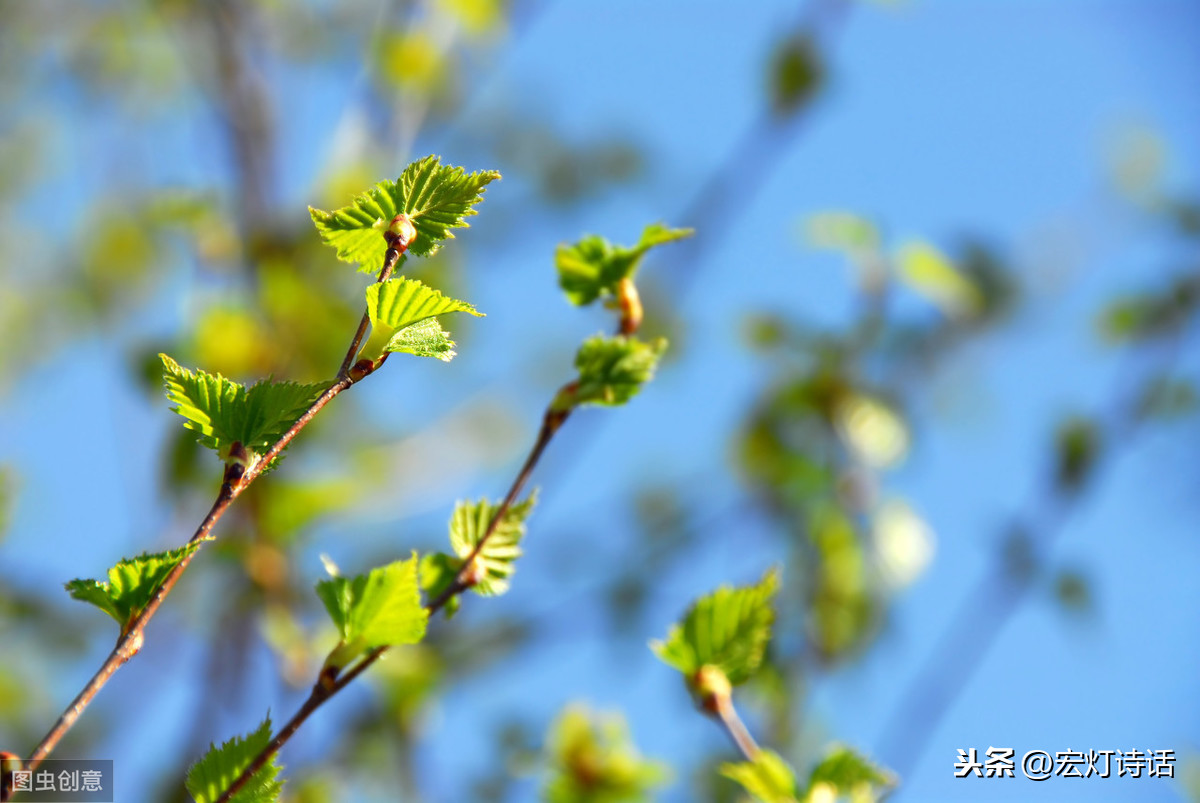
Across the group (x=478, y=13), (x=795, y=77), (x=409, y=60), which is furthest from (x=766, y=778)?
(x=409, y=60)

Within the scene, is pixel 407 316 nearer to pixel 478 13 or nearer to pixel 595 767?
pixel 595 767

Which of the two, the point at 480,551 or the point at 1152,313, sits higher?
the point at 1152,313

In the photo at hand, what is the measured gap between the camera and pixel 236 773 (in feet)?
1.39

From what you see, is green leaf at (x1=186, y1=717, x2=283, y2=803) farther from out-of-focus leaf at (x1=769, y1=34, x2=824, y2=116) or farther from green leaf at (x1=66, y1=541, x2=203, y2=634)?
out-of-focus leaf at (x1=769, y1=34, x2=824, y2=116)

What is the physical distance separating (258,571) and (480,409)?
1282mm

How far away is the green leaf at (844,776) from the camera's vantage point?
527 millimetres

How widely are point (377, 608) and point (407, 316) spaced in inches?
5.2

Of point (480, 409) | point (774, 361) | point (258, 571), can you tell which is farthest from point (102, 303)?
point (774, 361)

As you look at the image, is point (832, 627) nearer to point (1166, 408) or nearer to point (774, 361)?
point (774, 361)

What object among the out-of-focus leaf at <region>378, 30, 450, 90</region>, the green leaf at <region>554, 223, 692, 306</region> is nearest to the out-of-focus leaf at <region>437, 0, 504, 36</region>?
the out-of-focus leaf at <region>378, 30, 450, 90</region>

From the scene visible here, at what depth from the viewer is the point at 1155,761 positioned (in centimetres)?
101

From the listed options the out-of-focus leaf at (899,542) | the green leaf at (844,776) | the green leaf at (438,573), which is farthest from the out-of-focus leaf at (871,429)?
the green leaf at (438,573)

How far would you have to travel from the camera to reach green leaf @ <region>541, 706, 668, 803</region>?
27.5 inches

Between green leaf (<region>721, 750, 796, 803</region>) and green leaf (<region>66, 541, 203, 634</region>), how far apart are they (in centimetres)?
30
